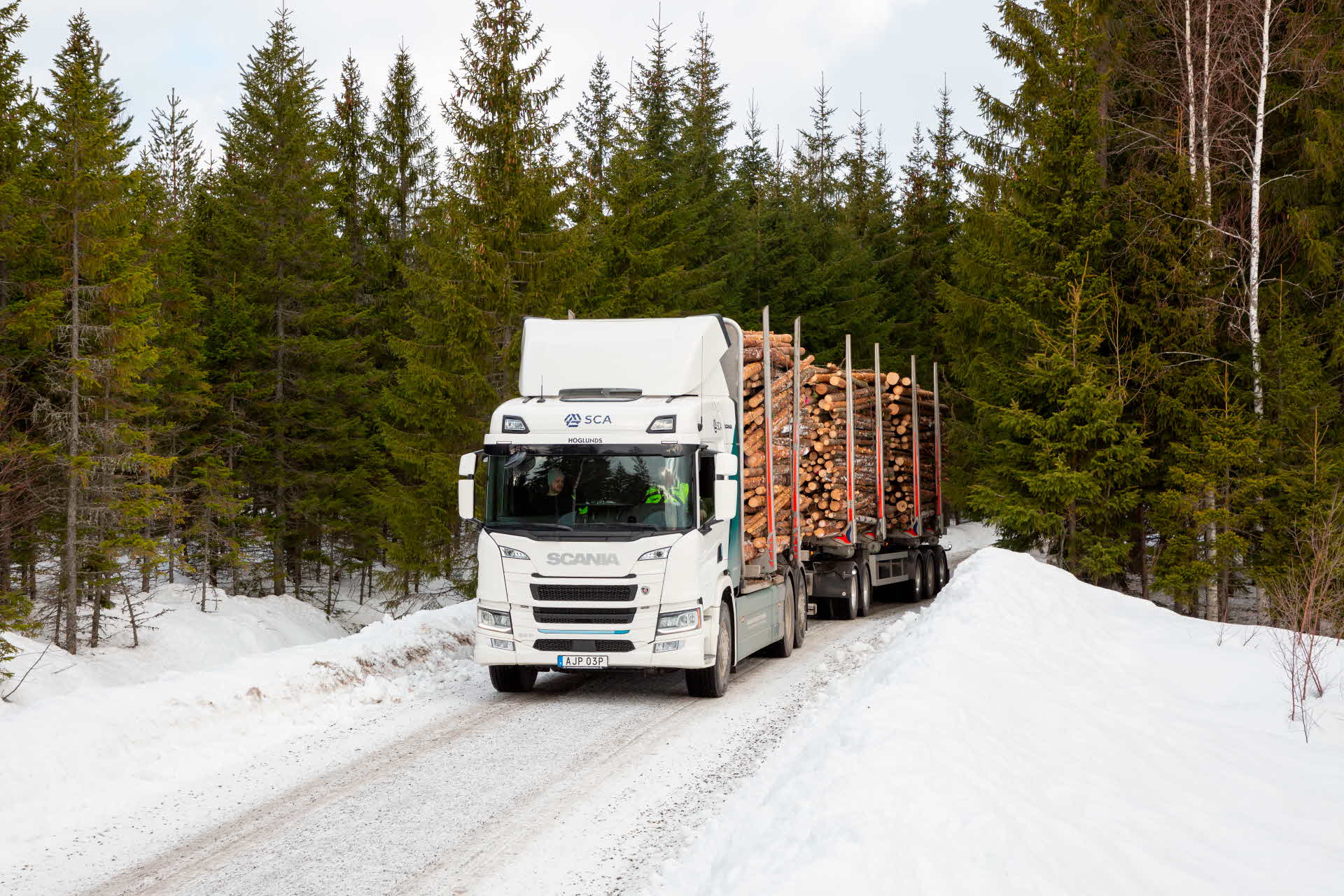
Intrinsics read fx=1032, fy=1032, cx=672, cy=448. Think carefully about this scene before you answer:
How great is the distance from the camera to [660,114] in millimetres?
32438

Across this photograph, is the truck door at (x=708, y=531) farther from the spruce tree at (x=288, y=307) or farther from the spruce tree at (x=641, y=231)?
the spruce tree at (x=288, y=307)

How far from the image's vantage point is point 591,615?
10.1m

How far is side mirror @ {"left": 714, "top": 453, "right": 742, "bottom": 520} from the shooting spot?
10.5 m

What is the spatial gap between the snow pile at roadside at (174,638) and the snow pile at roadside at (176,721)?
5.80 m

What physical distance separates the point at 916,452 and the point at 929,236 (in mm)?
23456

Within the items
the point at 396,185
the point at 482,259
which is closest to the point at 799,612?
the point at 482,259

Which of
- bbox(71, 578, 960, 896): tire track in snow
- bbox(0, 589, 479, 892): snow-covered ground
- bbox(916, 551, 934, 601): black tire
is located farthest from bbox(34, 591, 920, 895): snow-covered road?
bbox(916, 551, 934, 601): black tire

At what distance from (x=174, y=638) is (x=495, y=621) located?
1474cm

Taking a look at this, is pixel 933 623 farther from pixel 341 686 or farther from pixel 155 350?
pixel 155 350

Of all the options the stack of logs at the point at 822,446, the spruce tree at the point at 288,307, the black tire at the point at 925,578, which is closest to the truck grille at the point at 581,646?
the stack of logs at the point at 822,446

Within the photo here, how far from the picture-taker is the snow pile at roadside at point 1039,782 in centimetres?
495

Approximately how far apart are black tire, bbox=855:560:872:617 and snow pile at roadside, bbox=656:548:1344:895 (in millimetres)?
6255

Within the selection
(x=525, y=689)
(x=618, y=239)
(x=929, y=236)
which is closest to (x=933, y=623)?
(x=525, y=689)

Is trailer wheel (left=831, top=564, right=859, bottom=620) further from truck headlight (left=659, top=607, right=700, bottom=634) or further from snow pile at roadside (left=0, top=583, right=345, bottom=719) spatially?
snow pile at roadside (left=0, top=583, right=345, bottom=719)
